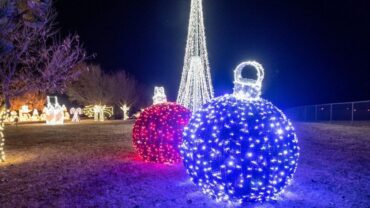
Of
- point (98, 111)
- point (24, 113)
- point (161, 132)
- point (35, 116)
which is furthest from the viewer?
point (24, 113)

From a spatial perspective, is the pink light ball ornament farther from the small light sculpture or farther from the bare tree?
the bare tree

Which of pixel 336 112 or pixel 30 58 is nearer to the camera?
pixel 30 58

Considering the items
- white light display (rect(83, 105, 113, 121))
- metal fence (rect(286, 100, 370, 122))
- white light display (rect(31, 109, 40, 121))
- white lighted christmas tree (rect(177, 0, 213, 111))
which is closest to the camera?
white lighted christmas tree (rect(177, 0, 213, 111))

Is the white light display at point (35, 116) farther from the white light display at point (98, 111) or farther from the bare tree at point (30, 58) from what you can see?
the bare tree at point (30, 58)

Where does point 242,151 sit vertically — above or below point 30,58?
below

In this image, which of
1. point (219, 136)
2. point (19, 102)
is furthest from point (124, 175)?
point (19, 102)

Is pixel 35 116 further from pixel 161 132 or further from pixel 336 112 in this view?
pixel 161 132

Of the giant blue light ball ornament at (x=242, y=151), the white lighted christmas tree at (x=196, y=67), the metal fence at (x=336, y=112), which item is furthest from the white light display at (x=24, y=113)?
the giant blue light ball ornament at (x=242, y=151)

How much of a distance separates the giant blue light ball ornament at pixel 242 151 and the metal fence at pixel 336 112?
799 inches

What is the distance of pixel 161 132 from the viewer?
9750 mm

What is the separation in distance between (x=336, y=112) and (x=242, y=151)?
2383 cm

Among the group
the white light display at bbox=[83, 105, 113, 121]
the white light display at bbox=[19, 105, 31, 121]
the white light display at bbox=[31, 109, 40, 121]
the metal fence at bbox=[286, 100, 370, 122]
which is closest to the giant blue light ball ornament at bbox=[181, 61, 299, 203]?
the metal fence at bbox=[286, 100, 370, 122]

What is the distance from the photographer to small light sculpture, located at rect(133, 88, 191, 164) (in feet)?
31.8

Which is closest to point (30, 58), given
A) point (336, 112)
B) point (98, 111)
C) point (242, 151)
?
point (242, 151)
